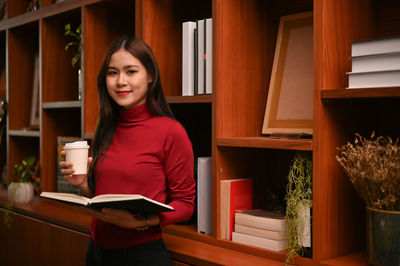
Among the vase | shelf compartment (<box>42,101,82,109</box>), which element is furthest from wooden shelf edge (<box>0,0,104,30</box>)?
the vase

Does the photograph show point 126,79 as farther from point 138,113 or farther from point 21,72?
point 21,72

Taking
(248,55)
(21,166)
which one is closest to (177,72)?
(248,55)

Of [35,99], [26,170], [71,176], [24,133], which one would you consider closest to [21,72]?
[35,99]

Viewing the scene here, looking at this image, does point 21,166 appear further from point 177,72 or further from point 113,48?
point 113,48

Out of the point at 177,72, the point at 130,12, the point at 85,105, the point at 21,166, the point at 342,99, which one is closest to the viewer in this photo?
the point at 342,99

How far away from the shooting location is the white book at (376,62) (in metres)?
1.32

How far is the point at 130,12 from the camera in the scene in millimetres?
2639

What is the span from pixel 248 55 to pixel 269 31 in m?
0.18

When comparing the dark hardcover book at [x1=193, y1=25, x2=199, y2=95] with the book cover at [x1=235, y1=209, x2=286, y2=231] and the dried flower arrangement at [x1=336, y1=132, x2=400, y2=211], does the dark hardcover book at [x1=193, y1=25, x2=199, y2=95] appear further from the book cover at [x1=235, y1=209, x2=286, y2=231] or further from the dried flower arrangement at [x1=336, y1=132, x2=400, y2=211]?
the dried flower arrangement at [x1=336, y1=132, x2=400, y2=211]

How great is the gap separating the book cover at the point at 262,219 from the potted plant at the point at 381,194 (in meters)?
0.33

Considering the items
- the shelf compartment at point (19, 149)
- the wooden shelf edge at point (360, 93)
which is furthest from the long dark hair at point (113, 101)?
the shelf compartment at point (19, 149)

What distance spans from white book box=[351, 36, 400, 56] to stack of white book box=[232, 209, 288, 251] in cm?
63

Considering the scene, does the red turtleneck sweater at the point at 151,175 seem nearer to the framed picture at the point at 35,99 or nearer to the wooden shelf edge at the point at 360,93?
the wooden shelf edge at the point at 360,93

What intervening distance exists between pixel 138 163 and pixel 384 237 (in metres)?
0.80
